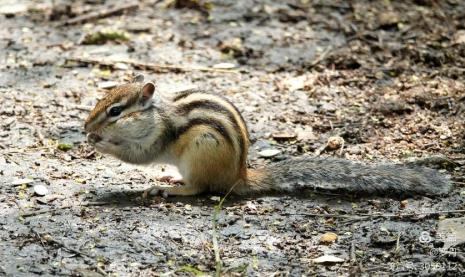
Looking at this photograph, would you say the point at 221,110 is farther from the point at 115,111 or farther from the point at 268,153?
the point at 268,153

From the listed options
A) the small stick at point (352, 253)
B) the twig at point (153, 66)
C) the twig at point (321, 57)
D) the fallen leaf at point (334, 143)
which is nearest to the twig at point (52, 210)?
the small stick at point (352, 253)

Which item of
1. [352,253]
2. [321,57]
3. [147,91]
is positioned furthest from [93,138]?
[321,57]

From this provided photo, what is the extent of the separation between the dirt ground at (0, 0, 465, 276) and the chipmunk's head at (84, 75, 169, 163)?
0.30 m

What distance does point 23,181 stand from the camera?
5723mm

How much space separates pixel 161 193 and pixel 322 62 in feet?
9.34

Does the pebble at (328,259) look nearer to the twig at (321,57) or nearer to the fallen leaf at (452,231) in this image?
the fallen leaf at (452,231)

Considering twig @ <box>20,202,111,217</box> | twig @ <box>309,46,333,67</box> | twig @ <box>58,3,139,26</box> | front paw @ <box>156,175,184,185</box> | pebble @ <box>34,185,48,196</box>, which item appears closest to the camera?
twig @ <box>20,202,111,217</box>

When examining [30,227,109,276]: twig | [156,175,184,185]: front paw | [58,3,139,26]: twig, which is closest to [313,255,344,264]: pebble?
[30,227,109,276]: twig

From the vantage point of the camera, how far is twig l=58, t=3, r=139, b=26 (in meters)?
8.76

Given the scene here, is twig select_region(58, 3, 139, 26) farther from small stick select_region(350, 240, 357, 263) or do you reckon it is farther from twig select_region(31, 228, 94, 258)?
small stick select_region(350, 240, 357, 263)

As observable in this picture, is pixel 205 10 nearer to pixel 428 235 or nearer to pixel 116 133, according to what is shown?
pixel 116 133

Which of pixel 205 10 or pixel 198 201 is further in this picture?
pixel 205 10

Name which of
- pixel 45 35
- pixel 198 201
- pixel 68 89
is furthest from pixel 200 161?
pixel 45 35

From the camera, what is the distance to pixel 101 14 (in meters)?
8.88
